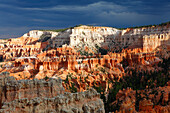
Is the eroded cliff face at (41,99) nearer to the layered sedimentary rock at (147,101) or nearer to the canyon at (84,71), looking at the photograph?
the canyon at (84,71)

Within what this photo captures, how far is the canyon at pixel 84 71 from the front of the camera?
484 inches

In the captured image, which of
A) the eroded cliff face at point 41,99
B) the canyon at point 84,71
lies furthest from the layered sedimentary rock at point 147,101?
the eroded cliff face at point 41,99

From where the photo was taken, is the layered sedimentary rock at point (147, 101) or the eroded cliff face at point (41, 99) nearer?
the eroded cliff face at point (41, 99)

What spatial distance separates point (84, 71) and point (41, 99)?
115 feet

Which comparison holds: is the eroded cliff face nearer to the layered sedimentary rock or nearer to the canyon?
the canyon

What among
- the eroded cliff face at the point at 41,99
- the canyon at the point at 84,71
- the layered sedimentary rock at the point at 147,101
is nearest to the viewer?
the eroded cliff face at the point at 41,99

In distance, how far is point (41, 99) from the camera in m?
11.5

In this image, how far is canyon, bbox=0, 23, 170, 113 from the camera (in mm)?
12281

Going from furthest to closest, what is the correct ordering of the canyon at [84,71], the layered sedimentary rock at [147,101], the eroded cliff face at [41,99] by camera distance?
the layered sedimentary rock at [147,101], the canyon at [84,71], the eroded cliff face at [41,99]

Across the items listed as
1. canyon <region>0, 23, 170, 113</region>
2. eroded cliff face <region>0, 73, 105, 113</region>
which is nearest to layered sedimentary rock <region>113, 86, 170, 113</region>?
canyon <region>0, 23, 170, 113</region>

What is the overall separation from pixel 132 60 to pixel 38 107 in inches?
1852

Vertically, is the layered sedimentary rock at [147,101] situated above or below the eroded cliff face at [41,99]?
below

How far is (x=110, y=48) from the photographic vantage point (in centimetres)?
8700

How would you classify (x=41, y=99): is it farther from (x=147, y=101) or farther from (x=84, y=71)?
(x=84, y=71)
